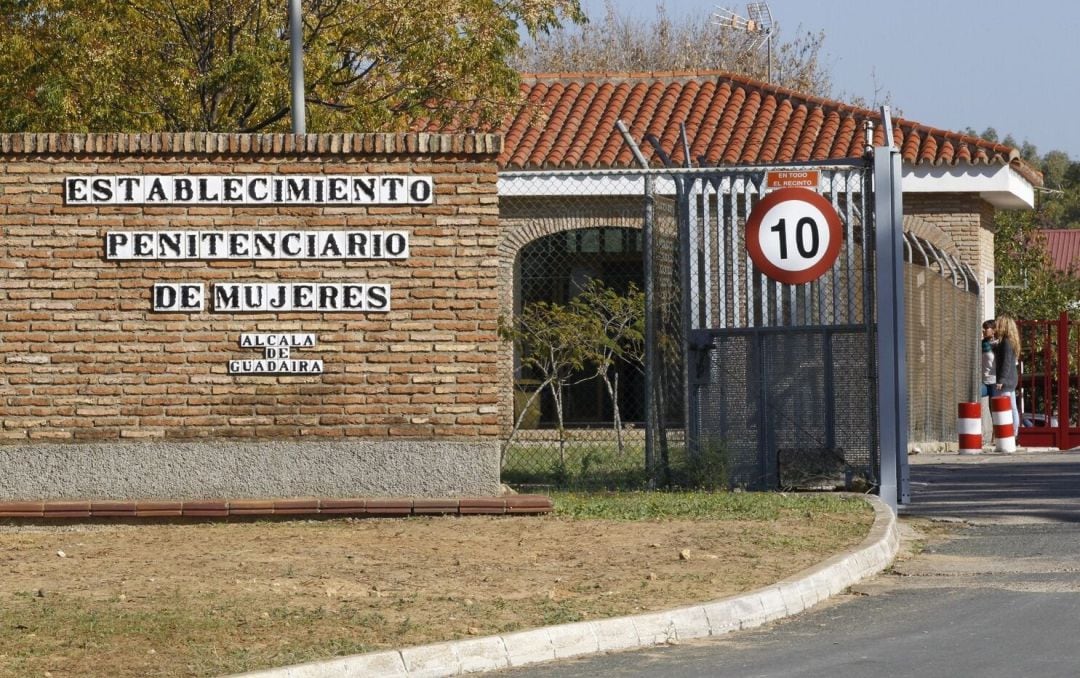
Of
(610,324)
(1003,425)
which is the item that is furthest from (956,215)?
(610,324)

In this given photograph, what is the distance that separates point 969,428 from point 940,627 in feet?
42.5

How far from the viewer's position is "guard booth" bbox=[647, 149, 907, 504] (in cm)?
1273

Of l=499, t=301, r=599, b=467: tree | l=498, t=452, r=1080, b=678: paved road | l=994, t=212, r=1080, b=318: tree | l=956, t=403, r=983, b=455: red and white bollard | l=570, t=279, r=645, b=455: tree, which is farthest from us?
l=994, t=212, r=1080, b=318: tree

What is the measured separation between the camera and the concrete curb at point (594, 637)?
675 cm

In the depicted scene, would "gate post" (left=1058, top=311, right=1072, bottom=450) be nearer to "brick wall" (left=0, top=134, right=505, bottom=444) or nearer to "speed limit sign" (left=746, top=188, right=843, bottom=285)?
"speed limit sign" (left=746, top=188, right=843, bottom=285)

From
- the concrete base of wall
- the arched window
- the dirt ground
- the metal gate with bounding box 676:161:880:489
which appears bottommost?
the dirt ground

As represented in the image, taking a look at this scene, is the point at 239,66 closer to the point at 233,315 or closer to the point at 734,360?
the point at 233,315

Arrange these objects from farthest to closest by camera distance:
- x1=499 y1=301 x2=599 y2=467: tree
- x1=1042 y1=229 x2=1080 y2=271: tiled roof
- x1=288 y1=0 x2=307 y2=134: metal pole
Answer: x1=1042 y1=229 x2=1080 y2=271: tiled roof → x1=499 y1=301 x2=599 y2=467: tree → x1=288 y1=0 x2=307 y2=134: metal pole

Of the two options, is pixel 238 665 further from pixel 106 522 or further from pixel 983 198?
pixel 983 198

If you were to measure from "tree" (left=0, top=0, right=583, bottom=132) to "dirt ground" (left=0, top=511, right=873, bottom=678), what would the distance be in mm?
6947

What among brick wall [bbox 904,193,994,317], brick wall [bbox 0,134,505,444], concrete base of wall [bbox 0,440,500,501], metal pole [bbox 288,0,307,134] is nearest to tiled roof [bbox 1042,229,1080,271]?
brick wall [bbox 904,193,994,317]

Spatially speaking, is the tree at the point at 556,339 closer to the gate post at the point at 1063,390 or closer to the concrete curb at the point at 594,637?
the concrete curb at the point at 594,637

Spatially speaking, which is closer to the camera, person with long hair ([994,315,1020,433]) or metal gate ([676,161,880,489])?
metal gate ([676,161,880,489])

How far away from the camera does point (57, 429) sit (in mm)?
11664
